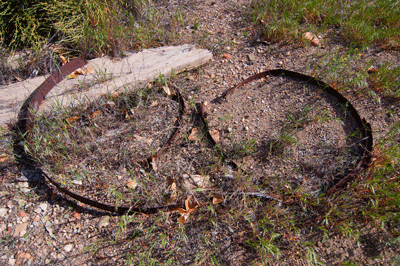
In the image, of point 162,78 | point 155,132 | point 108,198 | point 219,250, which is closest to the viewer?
point 219,250

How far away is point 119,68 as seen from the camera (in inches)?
119

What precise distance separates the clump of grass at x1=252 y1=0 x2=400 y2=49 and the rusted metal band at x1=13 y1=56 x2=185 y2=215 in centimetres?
167

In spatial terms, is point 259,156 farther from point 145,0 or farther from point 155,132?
point 145,0

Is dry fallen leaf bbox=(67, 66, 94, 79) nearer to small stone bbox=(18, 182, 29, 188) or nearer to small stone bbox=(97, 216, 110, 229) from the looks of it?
small stone bbox=(18, 182, 29, 188)

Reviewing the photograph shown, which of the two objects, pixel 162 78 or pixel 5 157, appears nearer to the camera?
pixel 5 157

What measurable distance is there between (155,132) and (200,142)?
466 millimetres

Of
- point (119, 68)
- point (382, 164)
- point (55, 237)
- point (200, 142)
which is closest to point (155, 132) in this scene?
point (200, 142)

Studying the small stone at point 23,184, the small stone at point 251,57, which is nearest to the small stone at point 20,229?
the small stone at point 23,184

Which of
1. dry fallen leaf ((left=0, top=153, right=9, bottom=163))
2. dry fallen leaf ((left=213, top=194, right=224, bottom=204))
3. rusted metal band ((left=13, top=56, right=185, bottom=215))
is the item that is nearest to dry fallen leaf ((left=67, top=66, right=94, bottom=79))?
rusted metal band ((left=13, top=56, right=185, bottom=215))

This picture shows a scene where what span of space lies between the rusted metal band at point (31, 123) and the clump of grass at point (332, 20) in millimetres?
1671

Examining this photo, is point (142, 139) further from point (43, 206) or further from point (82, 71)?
point (82, 71)

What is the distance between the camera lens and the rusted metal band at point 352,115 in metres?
2.23

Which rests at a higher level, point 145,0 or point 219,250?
point 145,0

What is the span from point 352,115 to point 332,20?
1.59 meters
